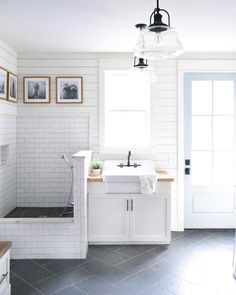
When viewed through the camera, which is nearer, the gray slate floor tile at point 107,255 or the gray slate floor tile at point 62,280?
the gray slate floor tile at point 62,280

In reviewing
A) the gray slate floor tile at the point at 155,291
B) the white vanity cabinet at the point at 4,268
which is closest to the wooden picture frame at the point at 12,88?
the white vanity cabinet at the point at 4,268

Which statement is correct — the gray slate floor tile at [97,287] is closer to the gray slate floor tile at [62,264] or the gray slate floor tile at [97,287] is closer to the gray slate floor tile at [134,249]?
the gray slate floor tile at [62,264]

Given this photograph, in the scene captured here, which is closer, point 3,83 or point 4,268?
point 4,268

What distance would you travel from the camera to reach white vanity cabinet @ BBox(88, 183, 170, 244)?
381 cm

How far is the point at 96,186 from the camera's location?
3.81 metres

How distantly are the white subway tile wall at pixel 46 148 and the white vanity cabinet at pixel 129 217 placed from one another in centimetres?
80

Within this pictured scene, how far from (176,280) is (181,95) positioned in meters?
2.48

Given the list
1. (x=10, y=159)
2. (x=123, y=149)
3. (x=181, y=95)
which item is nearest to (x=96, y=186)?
(x=123, y=149)

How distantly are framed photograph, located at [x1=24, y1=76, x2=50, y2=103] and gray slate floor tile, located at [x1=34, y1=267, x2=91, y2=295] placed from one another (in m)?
2.38

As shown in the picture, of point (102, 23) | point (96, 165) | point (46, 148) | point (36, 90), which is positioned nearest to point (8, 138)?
point (46, 148)

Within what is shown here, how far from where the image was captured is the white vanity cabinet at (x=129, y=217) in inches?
150

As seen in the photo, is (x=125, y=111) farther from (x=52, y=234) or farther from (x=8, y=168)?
(x=52, y=234)

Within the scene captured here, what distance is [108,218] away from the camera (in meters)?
3.83

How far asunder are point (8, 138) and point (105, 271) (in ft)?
7.08
